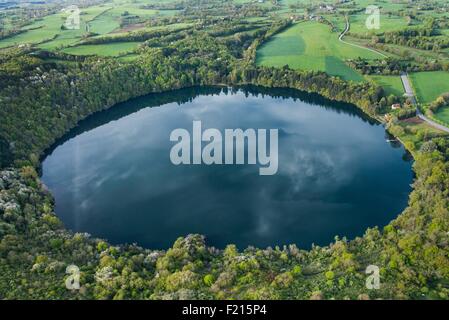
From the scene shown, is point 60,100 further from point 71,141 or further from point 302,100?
point 302,100

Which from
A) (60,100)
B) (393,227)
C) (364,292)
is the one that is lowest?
(364,292)

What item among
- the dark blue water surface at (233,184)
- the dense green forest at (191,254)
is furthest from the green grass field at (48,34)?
the dark blue water surface at (233,184)

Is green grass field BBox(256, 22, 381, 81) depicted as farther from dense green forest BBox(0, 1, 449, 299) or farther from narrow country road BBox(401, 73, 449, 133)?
dense green forest BBox(0, 1, 449, 299)

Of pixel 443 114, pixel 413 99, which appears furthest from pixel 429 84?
pixel 443 114

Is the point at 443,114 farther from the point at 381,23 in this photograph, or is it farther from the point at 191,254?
the point at 381,23

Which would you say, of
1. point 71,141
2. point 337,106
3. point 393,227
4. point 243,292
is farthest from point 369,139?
point 71,141

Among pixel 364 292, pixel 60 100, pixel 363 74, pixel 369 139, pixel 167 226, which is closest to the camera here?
pixel 364 292
